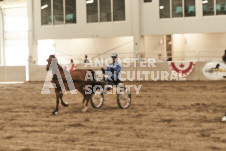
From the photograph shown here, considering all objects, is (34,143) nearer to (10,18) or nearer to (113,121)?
(113,121)

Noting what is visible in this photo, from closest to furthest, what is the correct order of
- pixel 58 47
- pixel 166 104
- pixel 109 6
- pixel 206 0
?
pixel 166 104
pixel 206 0
pixel 109 6
pixel 58 47

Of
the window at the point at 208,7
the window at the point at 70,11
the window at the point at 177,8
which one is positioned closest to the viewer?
the window at the point at 208,7

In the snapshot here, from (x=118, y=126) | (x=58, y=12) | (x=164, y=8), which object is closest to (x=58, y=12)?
(x=58, y=12)

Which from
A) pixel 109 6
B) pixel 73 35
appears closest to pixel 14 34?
pixel 73 35

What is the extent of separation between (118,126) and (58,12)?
26232mm

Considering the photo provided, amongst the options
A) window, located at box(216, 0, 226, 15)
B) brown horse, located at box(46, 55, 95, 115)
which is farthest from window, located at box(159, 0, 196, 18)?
brown horse, located at box(46, 55, 95, 115)

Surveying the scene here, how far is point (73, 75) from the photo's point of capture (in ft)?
40.7

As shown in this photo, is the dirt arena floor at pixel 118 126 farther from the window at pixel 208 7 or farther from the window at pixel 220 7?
the window at pixel 208 7

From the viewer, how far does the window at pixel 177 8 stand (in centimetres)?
3078

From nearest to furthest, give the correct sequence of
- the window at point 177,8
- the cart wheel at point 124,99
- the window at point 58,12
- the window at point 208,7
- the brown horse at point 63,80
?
1. the brown horse at point 63,80
2. the cart wheel at point 124,99
3. the window at point 208,7
4. the window at point 177,8
5. the window at point 58,12

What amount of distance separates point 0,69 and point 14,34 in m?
11.1

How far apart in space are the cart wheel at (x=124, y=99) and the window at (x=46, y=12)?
76.6 feet

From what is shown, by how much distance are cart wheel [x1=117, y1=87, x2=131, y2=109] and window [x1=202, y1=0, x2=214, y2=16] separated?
63.4 feet

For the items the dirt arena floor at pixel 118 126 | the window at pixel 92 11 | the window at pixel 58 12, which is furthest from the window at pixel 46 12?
the dirt arena floor at pixel 118 126
